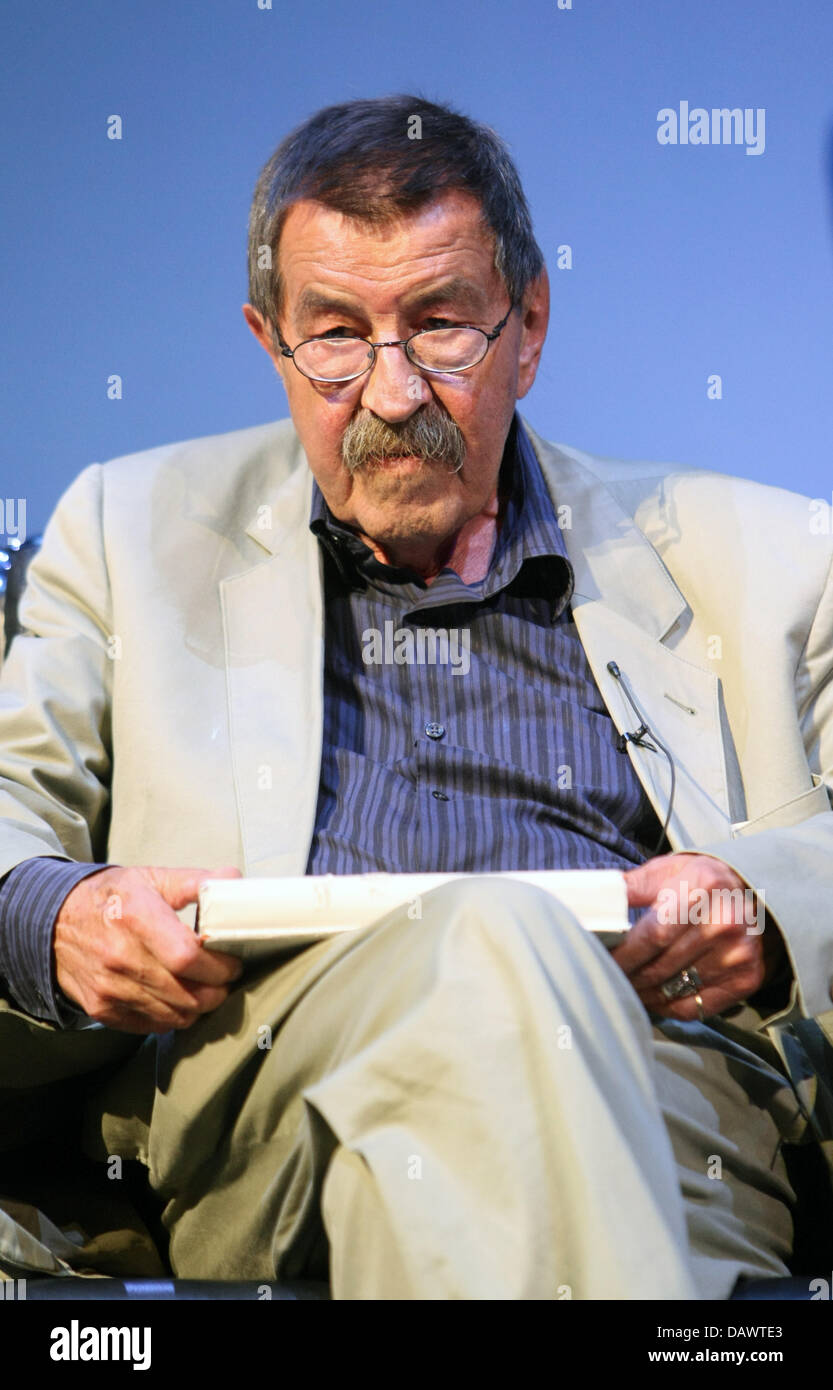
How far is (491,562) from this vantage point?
1825 millimetres

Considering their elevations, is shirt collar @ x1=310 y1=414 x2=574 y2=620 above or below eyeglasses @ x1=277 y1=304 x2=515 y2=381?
below

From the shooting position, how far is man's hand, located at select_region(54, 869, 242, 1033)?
3.95 feet

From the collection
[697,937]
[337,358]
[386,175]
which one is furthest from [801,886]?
[386,175]

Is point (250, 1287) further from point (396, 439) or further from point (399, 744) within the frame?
point (396, 439)

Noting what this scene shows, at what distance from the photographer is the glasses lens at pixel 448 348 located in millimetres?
1688

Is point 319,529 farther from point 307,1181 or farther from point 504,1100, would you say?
point 504,1100

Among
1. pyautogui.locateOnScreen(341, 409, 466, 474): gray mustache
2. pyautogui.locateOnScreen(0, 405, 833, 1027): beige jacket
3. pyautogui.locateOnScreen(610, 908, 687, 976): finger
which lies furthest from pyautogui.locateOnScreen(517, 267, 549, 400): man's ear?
pyautogui.locateOnScreen(610, 908, 687, 976): finger

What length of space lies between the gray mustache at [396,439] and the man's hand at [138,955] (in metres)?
0.59

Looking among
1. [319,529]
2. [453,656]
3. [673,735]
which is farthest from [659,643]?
[319,529]

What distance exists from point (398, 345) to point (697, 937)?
0.76 m

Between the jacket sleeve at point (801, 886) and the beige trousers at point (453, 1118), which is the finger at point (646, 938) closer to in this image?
the jacket sleeve at point (801, 886)

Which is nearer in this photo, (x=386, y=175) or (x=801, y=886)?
(x=801, y=886)

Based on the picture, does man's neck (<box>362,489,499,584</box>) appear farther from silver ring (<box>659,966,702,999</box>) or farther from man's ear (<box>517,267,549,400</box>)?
silver ring (<box>659,966,702,999</box>)

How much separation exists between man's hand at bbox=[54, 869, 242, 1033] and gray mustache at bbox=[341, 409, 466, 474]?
591mm
